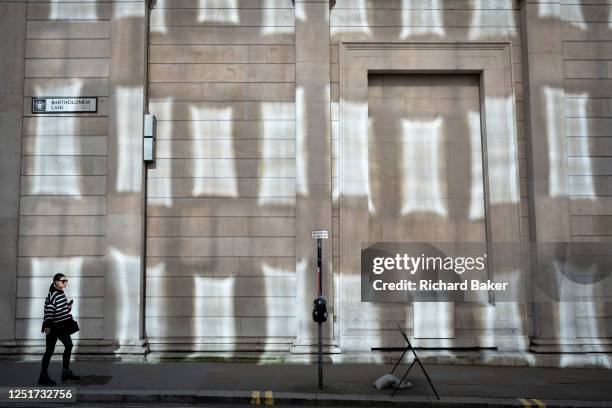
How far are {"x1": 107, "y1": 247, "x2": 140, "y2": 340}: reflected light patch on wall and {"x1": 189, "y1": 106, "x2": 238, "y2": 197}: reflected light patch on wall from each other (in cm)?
193

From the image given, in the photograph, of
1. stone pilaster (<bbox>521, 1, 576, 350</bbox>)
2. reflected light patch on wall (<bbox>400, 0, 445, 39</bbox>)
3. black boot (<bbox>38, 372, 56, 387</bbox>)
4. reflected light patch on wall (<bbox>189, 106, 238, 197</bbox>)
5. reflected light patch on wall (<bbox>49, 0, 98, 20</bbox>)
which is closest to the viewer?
black boot (<bbox>38, 372, 56, 387</bbox>)

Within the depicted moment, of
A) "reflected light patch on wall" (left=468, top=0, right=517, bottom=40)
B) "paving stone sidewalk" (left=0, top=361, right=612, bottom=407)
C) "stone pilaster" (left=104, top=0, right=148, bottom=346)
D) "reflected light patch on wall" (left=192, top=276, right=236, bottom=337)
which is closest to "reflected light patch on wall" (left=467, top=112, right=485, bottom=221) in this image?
"reflected light patch on wall" (left=468, top=0, right=517, bottom=40)

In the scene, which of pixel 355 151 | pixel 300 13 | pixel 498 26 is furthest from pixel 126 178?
pixel 498 26

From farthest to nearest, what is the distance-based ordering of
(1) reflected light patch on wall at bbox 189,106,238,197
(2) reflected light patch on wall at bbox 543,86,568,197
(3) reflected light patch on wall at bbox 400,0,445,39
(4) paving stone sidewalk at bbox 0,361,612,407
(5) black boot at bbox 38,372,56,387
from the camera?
(3) reflected light patch on wall at bbox 400,0,445,39 < (1) reflected light patch on wall at bbox 189,106,238,197 < (2) reflected light patch on wall at bbox 543,86,568,197 < (5) black boot at bbox 38,372,56,387 < (4) paving stone sidewalk at bbox 0,361,612,407

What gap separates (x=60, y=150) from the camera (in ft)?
41.2

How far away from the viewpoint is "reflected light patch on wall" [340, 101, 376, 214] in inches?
491

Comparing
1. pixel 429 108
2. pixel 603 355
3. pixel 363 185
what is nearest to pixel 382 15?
pixel 429 108

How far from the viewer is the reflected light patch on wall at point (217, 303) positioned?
40.6 ft

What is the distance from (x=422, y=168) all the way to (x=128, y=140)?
617 cm

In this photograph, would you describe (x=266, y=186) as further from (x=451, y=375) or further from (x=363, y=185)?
(x=451, y=375)

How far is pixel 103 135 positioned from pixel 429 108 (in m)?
6.92

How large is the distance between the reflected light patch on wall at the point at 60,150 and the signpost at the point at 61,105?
0.13 m

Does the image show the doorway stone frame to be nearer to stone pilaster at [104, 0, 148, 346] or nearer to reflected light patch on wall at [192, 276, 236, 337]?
reflected light patch on wall at [192, 276, 236, 337]

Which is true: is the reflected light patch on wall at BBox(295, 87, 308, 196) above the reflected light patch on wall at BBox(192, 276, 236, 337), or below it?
above
